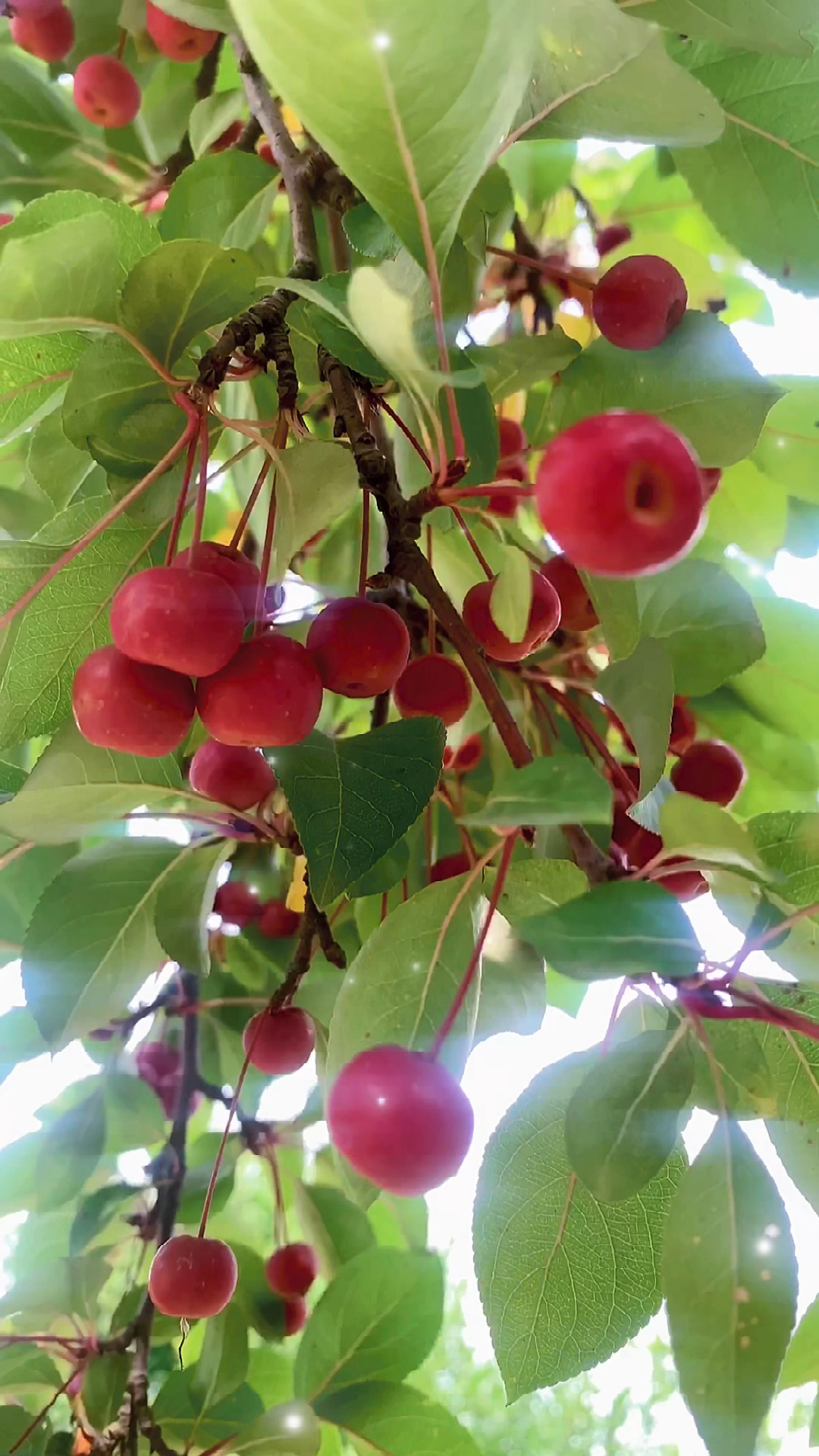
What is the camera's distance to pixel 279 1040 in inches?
32.9

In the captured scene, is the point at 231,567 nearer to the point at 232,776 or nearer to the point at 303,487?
the point at 303,487

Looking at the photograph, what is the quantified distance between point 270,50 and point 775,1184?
587mm

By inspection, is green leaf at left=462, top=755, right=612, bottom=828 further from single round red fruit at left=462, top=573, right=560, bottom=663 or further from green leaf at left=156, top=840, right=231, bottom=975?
green leaf at left=156, top=840, right=231, bottom=975

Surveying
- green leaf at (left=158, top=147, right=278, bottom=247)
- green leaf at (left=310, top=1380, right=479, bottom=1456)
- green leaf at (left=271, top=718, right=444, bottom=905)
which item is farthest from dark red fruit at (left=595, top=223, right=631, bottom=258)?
green leaf at (left=310, top=1380, right=479, bottom=1456)

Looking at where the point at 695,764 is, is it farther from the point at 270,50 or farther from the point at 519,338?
the point at 270,50

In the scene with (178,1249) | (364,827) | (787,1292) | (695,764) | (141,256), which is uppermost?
(141,256)

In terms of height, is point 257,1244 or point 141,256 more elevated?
point 141,256

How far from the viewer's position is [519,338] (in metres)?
0.64

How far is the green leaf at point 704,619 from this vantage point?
2.03 ft

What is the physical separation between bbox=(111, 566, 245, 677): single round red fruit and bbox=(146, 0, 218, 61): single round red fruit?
809 millimetres

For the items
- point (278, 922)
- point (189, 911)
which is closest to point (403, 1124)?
point (189, 911)

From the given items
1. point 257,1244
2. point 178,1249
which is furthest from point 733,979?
point 257,1244

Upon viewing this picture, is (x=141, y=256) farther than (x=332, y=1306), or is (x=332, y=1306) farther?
(x=332, y=1306)

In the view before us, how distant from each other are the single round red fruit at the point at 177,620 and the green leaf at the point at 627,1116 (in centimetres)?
28
